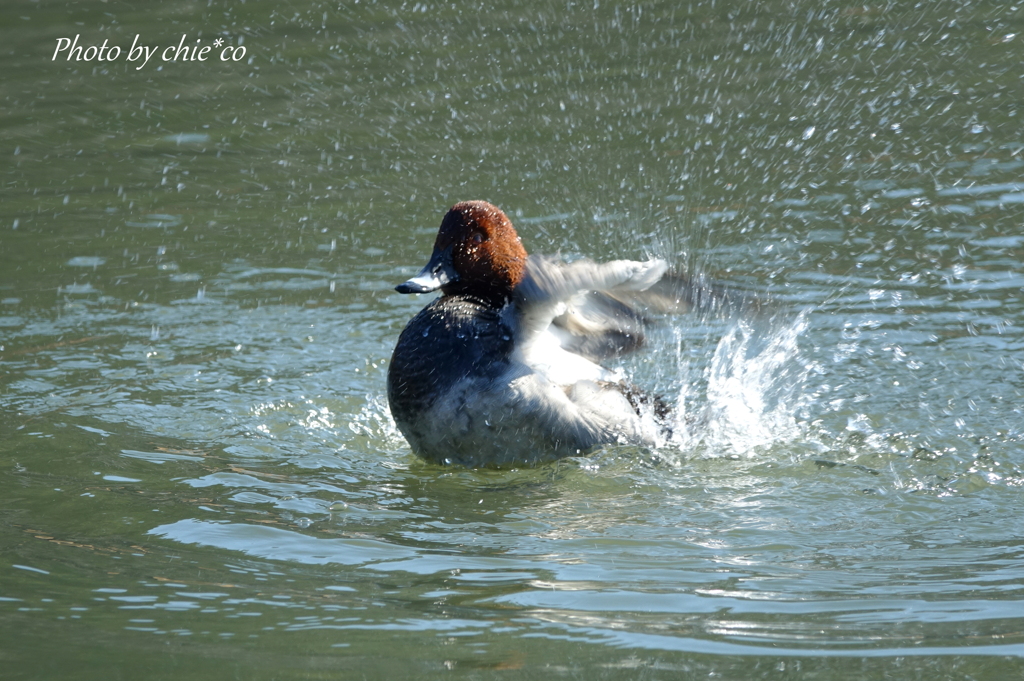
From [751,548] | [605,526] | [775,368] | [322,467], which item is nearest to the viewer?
[751,548]

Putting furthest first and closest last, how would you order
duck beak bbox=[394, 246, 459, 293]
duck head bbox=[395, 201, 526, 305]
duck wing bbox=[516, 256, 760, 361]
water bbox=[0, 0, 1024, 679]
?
duck head bbox=[395, 201, 526, 305] < duck beak bbox=[394, 246, 459, 293] < duck wing bbox=[516, 256, 760, 361] < water bbox=[0, 0, 1024, 679]

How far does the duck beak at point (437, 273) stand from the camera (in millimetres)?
4398

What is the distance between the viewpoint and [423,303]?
252 inches

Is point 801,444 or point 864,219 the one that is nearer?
point 801,444

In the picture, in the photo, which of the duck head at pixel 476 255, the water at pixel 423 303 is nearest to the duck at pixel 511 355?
the duck head at pixel 476 255

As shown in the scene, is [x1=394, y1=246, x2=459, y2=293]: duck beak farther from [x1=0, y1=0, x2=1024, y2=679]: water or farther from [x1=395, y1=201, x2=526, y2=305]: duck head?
[x1=0, y1=0, x2=1024, y2=679]: water

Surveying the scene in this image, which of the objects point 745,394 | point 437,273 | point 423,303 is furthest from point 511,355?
point 423,303

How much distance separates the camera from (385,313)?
621cm

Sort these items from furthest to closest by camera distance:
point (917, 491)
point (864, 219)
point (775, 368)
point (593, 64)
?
point (593, 64)
point (864, 219)
point (775, 368)
point (917, 491)

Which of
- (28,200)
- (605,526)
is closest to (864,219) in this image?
(605,526)

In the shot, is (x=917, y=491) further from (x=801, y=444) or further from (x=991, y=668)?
(x=991, y=668)

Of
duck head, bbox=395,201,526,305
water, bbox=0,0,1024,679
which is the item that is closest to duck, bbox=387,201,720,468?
duck head, bbox=395,201,526,305

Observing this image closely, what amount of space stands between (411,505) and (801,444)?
1.60 m

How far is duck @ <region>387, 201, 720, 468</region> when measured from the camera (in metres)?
4.23
